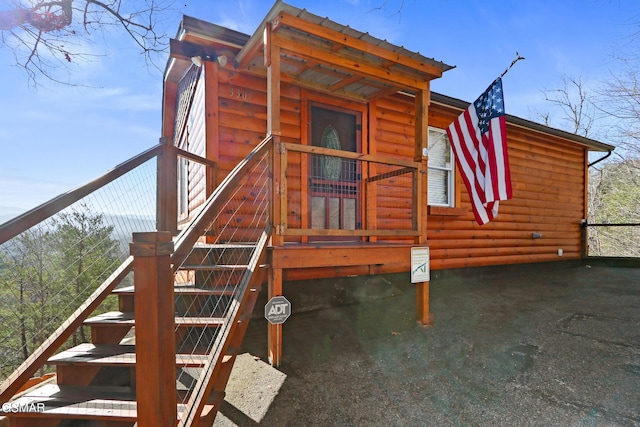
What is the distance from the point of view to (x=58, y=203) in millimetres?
1957

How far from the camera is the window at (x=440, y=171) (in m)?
5.80

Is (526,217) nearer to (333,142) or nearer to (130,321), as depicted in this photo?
(333,142)

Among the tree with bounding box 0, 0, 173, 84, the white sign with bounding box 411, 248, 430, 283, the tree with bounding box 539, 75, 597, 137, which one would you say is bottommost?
the white sign with bounding box 411, 248, 430, 283

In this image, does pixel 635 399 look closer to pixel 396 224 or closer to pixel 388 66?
pixel 396 224

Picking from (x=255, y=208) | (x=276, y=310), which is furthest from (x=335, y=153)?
(x=276, y=310)

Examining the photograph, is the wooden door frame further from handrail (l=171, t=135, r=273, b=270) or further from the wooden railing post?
the wooden railing post

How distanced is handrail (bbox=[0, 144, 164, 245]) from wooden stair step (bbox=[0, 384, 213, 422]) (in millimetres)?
1056

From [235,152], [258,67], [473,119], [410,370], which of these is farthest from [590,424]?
[258,67]

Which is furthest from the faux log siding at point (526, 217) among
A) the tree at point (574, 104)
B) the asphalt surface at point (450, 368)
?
the tree at point (574, 104)

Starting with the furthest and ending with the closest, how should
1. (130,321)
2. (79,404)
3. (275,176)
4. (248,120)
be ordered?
(248,120) → (275,176) → (130,321) → (79,404)

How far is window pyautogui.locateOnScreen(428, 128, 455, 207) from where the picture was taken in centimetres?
580

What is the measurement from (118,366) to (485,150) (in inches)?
164

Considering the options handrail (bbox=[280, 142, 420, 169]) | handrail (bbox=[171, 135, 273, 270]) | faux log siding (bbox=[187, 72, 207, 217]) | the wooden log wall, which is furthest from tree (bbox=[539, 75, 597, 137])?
handrail (bbox=[171, 135, 273, 270])

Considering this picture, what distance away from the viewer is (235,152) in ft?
13.2
